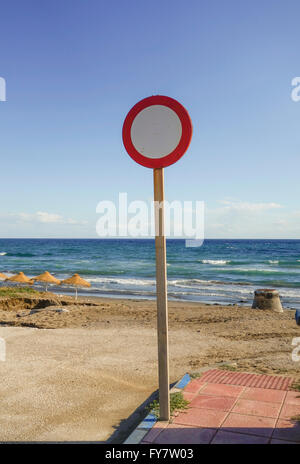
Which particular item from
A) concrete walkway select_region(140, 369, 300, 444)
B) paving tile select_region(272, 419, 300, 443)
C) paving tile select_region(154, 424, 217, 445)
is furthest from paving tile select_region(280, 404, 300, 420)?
paving tile select_region(154, 424, 217, 445)

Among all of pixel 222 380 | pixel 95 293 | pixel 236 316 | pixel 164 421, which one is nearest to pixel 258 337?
pixel 236 316

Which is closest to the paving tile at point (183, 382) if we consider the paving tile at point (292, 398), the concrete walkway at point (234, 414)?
the concrete walkway at point (234, 414)

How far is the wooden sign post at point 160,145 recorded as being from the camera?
3.70 metres

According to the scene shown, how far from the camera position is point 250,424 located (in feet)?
12.4

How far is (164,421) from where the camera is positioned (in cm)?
385

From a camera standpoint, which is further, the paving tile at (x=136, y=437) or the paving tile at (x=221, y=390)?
the paving tile at (x=221, y=390)

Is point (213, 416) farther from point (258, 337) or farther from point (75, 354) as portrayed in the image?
point (258, 337)

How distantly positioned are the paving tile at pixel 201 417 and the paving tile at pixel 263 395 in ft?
1.98

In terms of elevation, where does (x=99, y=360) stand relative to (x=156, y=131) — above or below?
below

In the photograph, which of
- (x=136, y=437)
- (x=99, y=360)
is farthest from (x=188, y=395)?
(x=99, y=360)

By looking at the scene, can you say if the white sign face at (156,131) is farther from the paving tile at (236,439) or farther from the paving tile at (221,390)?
the paving tile at (221,390)

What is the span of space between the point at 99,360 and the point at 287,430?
3.73 metres

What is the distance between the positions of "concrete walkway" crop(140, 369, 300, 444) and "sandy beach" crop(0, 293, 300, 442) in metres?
0.57

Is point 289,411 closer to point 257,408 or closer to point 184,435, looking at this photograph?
point 257,408
